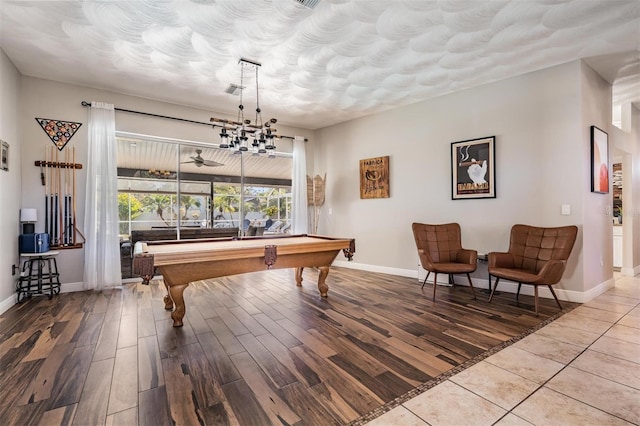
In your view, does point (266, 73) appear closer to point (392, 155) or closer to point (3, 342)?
point (392, 155)

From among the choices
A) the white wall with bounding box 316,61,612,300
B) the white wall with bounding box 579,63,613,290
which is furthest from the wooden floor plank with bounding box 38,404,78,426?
the white wall with bounding box 579,63,613,290

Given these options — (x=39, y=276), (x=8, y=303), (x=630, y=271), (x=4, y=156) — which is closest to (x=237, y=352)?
(x=8, y=303)

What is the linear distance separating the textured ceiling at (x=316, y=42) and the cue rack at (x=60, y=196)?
1159 millimetres

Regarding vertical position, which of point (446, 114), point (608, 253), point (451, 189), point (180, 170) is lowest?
point (608, 253)

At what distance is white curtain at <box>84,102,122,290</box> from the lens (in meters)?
4.37

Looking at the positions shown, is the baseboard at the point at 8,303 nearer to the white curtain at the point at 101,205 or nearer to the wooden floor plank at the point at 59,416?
the white curtain at the point at 101,205

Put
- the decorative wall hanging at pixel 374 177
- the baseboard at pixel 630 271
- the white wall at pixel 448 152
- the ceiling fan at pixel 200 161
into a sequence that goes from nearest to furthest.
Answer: the white wall at pixel 448 152 < the baseboard at pixel 630 271 < the decorative wall hanging at pixel 374 177 < the ceiling fan at pixel 200 161

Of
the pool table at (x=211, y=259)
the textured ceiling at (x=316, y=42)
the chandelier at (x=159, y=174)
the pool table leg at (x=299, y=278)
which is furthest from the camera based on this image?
the chandelier at (x=159, y=174)

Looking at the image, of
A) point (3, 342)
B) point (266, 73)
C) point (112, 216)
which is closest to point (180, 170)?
point (112, 216)

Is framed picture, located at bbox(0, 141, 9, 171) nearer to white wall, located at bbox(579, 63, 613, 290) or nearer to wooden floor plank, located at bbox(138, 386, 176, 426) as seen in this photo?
wooden floor plank, located at bbox(138, 386, 176, 426)

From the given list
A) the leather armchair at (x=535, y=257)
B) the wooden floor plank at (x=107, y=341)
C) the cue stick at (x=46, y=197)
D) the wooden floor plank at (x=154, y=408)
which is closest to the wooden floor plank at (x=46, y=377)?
the wooden floor plank at (x=107, y=341)

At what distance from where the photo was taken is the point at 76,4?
2.71 metres

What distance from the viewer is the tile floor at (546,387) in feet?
5.39

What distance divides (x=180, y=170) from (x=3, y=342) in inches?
136
